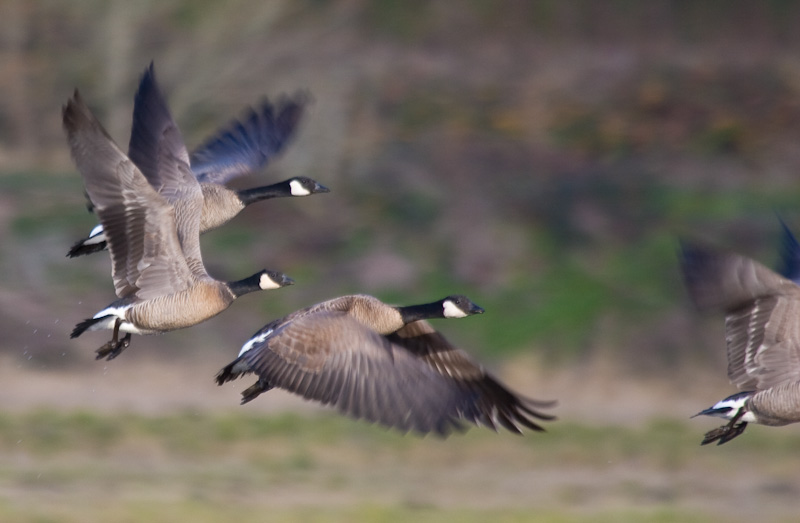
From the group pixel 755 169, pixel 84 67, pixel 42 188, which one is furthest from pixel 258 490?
pixel 755 169

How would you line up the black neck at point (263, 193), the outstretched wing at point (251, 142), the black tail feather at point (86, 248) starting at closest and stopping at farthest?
1. the black tail feather at point (86, 248)
2. the black neck at point (263, 193)
3. the outstretched wing at point (251, 142)

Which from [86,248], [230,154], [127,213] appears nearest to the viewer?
[127,213]

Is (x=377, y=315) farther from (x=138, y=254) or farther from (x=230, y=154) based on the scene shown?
(x=230, y=154)

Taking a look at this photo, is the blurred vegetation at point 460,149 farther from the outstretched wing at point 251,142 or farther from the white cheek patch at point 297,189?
the white cheek patch at point 297,189

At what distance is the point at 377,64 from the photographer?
21969 millimetres

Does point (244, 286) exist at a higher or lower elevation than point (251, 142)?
lower

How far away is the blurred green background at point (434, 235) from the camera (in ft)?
48.8

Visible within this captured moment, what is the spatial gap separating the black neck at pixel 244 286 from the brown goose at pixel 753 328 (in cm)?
255

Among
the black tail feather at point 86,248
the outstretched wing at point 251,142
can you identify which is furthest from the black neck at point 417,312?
the outstretched wing at point 251,142

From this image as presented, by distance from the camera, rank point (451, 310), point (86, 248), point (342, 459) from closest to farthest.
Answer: point (451, 310)
point (86, 248)
point (342, 459)

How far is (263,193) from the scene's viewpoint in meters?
10.1

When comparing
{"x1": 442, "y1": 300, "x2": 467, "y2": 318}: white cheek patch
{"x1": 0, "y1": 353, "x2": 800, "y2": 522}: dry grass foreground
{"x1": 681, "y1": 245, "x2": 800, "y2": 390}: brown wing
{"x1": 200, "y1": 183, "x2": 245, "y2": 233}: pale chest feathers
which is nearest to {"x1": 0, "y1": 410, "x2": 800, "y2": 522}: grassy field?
{"x1": 0, "y1": 353, "x2": 800, "y2": 522}: dry grass foreground

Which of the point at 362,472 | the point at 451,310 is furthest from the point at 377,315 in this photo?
the point at 362,472

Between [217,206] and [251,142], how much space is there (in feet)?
4.89
